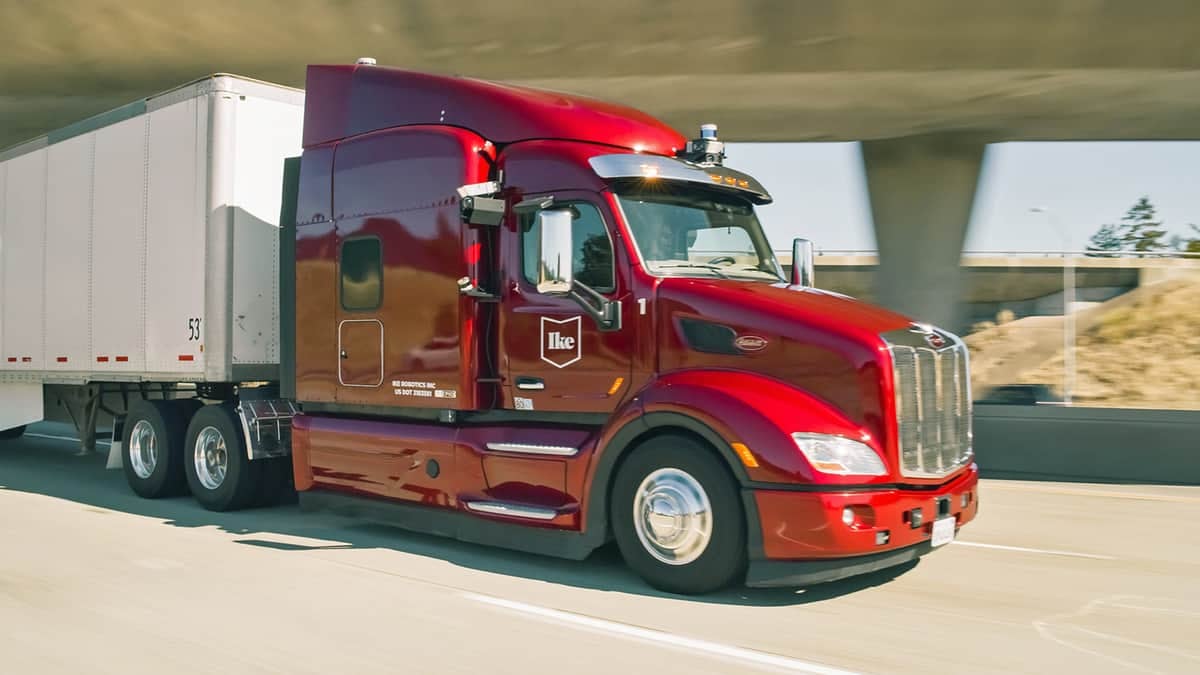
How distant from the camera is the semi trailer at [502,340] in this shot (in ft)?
21.7

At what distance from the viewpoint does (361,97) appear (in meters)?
9.11

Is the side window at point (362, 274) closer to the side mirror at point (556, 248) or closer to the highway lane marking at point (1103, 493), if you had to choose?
the side mirror at point (556, 248)

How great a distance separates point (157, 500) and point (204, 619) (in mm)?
5390

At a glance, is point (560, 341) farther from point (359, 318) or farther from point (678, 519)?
point (359, 318)

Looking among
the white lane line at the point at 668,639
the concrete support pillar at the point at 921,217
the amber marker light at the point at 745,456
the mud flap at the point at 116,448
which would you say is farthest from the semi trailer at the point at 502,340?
the concrete support pillar at the point at 921,217

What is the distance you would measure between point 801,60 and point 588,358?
877 cm

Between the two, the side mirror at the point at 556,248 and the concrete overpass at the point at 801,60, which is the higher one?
the concrete overpass at the point at 801,60

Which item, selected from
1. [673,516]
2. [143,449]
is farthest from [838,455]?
[143,449]

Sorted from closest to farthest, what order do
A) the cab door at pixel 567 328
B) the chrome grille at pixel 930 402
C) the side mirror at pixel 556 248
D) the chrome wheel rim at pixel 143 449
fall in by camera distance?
1. the chrome grille at pixel 930 402
2. the side mirror at pixel 556 248
3. the cab door at pixel 567 328
4. the chrome wheel rim at pixel 143 449

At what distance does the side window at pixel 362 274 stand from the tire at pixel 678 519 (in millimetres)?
2786

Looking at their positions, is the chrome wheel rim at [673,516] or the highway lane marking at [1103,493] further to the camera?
the highway lane marking at [1103,493]

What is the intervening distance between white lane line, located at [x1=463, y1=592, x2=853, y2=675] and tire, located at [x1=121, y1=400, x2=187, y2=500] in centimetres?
531

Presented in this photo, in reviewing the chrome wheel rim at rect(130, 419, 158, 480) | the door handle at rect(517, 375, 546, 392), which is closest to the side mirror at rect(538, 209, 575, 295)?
the door handle at rect(517, 375, 546, 392)

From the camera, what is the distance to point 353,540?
8.79 metres
